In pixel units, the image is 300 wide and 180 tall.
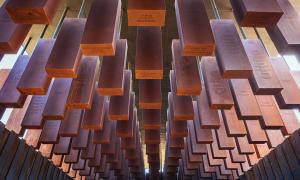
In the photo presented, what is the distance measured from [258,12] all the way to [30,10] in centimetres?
103

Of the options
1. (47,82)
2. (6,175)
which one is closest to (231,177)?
(6,175)

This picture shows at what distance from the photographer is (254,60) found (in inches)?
83.4

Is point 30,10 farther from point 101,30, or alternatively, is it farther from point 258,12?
point 258,12

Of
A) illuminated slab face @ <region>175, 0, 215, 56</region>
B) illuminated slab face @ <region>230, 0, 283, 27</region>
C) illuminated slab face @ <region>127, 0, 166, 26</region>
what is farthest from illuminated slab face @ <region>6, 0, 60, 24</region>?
illuminated slab face @ <region>230, 0, 283, 27</region>

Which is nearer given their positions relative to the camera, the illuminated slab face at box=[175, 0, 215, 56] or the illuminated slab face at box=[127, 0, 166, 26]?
the illuminated slab face at box=[127, 0, 166, 26]

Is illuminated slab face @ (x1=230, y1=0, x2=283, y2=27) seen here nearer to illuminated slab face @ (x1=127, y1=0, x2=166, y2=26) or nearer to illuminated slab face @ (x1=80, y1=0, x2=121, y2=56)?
illuminated slab face @ (x1=127, y1=0, x2=166, y2=26)

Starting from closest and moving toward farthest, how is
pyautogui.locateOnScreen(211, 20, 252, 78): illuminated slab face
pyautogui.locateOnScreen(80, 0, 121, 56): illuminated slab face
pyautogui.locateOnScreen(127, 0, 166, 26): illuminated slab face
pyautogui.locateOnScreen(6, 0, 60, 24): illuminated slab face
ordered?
pyautogui.locateOnScreen(6, 0, 60, 24): illuminated slab face < pyautogui.locateOnScreen(127, 0, 166, 26): illuminated slab face < pyautogui.locateOnScreen(80, 0, 121, 56): illuminated slab face < pyautogui.locateOnScreen(211, 20, 252, 78): illuminated slab face

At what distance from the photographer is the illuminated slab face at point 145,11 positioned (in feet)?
4.68

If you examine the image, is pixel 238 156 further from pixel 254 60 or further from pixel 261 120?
pixel 254 60

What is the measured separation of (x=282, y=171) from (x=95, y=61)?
297 cm

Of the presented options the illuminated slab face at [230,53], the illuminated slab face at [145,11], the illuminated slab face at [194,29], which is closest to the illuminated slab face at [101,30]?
the illuminated slab face at [145,11]

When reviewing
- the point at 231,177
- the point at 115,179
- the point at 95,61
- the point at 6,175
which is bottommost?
the point at 6,175

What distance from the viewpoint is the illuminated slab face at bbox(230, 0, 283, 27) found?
1.38 meters

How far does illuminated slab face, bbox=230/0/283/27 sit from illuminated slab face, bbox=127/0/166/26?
14.8 inches
